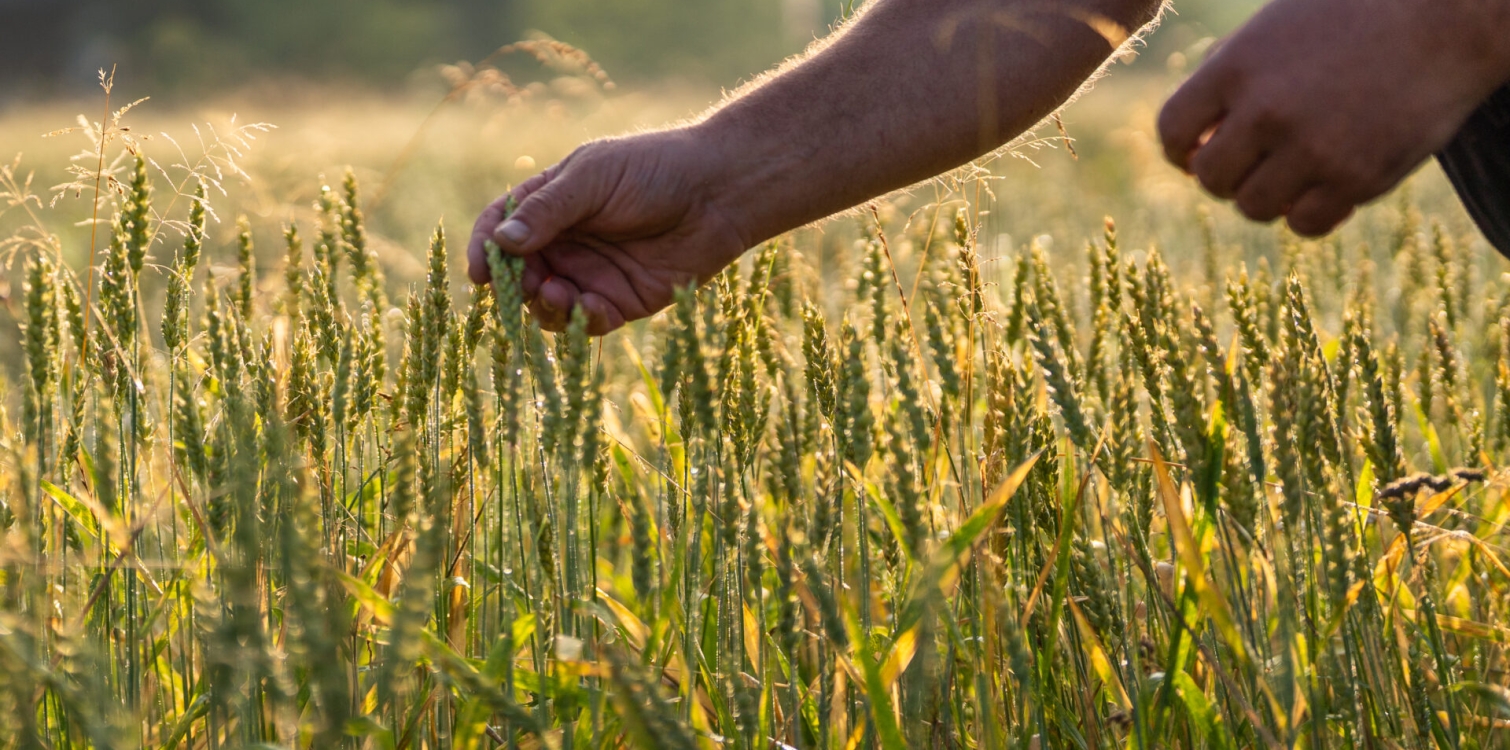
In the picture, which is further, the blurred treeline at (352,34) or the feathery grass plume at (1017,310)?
the blurred treeline at (352,34)

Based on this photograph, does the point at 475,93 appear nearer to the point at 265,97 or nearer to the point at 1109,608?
the point at 1109,608

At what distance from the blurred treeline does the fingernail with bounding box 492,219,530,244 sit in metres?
36.4

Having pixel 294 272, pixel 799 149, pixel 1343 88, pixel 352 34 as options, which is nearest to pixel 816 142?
pixel 799 149

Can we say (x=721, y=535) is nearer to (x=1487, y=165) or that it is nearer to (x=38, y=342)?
(x=38, y=342)

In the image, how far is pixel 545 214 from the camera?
4.54ft

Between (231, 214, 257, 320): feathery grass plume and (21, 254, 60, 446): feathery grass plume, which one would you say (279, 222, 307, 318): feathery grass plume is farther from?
(21, 254, 60, 446): feathery grass plume

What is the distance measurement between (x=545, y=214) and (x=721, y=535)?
46 centimetres

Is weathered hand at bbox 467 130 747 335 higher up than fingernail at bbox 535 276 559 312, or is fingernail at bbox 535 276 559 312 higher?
weathered hand at bbox 467 130 747 335

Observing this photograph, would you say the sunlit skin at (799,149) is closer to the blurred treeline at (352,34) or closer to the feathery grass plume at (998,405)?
the feathery grass plume at (998,405)

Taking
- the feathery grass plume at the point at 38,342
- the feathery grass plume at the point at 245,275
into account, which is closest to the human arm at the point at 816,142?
the feathery grass plume at the point at 245,275

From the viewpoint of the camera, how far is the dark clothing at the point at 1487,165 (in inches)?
58.3

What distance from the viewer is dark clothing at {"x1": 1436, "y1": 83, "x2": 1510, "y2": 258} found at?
58.3 inches

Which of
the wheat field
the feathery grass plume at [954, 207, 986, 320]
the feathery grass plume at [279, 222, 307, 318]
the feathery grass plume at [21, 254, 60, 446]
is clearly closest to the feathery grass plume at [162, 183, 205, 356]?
the wheat field

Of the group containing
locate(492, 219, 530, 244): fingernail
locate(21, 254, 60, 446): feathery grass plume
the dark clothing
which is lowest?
locate(21, 254, 60, 446): feathery grass plume
